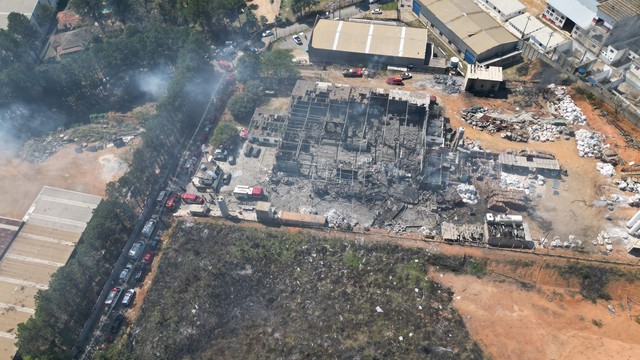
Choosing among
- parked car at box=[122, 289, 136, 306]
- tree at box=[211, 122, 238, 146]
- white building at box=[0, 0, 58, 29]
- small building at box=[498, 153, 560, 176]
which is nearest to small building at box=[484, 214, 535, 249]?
small building at box=[498, 153, 560, 176]

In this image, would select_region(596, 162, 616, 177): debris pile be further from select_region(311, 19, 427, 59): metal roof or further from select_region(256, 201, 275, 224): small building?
select_region(256, 201, 275, 224): small building

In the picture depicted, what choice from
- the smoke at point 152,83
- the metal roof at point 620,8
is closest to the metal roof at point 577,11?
the metal roof at point 620,8

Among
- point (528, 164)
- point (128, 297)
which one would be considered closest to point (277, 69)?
point (528, 164)

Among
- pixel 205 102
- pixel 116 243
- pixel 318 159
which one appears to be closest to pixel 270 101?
pixel 205 102

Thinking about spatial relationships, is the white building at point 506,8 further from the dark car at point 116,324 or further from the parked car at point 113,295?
the dark car at point 116,324

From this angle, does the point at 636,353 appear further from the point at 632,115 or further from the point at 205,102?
the point at 205,102

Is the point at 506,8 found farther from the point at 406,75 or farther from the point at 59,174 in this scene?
the point at 59,174
